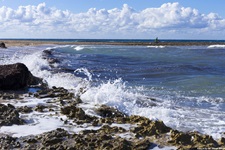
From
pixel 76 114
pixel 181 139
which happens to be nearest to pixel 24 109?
pixel 76 114

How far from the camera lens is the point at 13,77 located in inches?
432

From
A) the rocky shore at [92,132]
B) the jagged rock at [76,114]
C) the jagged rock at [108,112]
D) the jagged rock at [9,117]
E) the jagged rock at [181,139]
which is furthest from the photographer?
the jagged rock at [108,112]

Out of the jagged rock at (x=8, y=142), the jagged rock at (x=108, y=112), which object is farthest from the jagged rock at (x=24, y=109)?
the jagged rock at (x=8, y=142)

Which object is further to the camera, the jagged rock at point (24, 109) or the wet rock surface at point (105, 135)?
the jagged rock at point (24, 109)

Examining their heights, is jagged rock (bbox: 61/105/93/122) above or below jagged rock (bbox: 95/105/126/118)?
above

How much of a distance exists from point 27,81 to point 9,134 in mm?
5691

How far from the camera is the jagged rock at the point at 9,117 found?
22.2 ft

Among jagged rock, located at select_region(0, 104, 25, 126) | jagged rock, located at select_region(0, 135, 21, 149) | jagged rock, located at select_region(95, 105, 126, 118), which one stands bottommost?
jagged rock, located at select_region(95, 105, 126, 118)

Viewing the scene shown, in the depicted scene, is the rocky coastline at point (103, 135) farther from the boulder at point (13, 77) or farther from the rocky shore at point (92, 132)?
the boulder at point (13, 77)

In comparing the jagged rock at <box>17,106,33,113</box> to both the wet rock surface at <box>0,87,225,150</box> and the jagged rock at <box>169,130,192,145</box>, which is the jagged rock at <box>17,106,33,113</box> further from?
the jagged rock at <box>169,130,192,145</box>

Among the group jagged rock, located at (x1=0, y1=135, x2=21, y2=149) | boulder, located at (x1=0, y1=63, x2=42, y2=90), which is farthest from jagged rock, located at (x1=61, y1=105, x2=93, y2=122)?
boulder, located at (x1=0, y1=63, x2=42, y2=90)

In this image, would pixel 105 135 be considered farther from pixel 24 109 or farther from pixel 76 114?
pixel 24 109

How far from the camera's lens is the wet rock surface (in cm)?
557

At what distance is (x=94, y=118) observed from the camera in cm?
726
